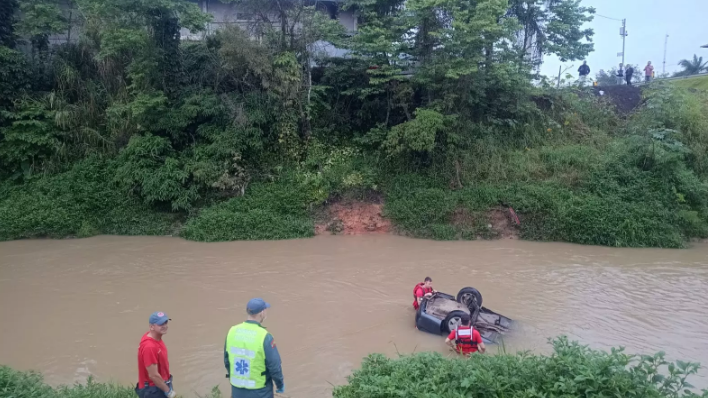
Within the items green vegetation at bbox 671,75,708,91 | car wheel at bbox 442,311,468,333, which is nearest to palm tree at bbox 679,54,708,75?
green vegetation at bbox 671,75,708,91

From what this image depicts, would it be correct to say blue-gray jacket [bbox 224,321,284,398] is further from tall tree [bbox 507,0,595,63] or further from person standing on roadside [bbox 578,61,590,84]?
person standing on roadside [bbox 578,61,590,84]

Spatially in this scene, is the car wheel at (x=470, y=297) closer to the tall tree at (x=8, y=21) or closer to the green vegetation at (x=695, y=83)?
the green vegetation at (x=695, y=83)

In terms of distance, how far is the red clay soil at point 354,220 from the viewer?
15.2 metres

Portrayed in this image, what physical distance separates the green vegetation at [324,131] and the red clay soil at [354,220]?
1.22ft

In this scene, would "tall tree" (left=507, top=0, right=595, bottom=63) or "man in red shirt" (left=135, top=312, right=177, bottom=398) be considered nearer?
"man in red shirt" (left=135, top=312, right=177, bottom=398)

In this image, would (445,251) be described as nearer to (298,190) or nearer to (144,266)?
(298,190)

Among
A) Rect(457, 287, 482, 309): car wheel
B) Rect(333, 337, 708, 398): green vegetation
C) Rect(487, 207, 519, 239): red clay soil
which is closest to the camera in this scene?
Rect(333, 337, 708, 398): green vegetation

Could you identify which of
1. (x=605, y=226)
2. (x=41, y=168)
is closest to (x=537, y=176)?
(x=605, y=226)

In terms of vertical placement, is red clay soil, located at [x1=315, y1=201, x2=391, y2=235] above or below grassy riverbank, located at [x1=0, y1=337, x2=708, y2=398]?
above

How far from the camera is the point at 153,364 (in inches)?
178

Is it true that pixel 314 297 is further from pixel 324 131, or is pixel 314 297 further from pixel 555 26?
pixel 555 26

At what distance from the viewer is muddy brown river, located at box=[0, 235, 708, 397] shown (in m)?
7.36

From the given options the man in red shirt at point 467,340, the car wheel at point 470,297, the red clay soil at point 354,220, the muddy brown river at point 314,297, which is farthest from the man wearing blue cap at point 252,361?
the red clay soil at point 354,220

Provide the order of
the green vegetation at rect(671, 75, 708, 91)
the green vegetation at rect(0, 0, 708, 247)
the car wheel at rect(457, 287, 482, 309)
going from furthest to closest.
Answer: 1. the green vegetation at rect(671, 75, 708, 91)
2. the green vegetation at rect(0, 0, 708, 247)
3. the car wheel at rect(457, 287, 482, 309)
